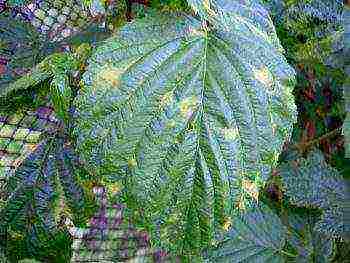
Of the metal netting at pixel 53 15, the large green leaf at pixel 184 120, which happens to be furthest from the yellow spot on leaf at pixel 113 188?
the metal netting at pixel 53 15

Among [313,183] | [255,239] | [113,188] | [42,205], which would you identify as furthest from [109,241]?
[113,188]

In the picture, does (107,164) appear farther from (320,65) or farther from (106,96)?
(320,65)

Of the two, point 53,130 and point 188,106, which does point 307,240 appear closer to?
point 53,130

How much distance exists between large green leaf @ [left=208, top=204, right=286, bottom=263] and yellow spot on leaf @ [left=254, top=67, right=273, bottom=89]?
1.82ft

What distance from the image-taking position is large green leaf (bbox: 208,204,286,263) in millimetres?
1205

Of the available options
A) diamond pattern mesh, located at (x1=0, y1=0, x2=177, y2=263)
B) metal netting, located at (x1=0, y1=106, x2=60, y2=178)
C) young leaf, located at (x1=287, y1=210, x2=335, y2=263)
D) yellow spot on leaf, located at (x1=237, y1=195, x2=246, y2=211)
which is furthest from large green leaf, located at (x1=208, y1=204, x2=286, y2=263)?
yellow spot on leaf, located at (x1=237, y1=195, x2=246, y2=211)

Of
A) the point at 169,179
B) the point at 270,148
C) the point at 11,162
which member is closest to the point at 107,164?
the point at 169,179

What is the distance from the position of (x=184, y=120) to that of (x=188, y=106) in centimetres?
2

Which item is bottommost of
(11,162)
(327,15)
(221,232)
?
(221,232)

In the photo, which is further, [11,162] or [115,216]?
[115,216]

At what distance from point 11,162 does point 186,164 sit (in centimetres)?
48

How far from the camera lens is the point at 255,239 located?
1.23m

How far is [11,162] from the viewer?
1.06 m

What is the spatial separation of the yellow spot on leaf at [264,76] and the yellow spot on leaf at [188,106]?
71mm
